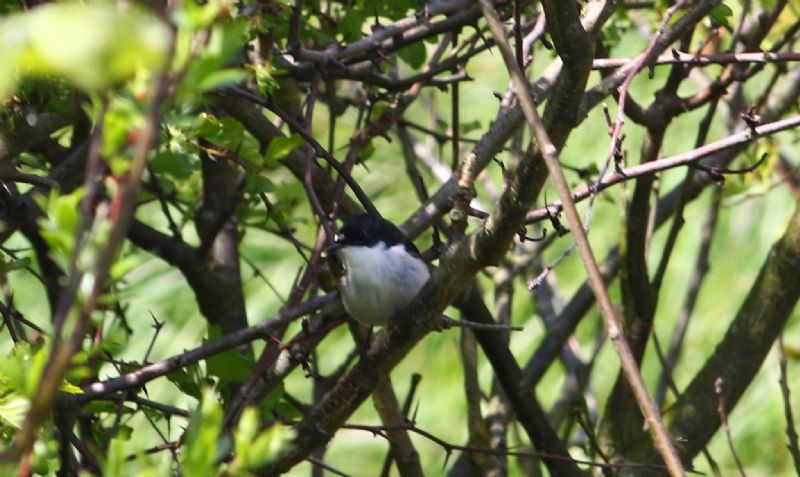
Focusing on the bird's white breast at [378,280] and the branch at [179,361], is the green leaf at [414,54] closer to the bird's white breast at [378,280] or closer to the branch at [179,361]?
the bird's white breast at [378,280]

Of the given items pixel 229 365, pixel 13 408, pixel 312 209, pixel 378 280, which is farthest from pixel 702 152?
pixel 312 209

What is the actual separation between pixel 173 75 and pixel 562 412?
3.38 meters

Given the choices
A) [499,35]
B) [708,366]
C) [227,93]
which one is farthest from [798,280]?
[499,35]

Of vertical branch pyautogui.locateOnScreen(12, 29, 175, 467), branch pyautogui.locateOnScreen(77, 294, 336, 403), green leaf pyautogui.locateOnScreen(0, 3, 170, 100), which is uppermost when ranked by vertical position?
branch pyautogui.locateOnScreen(77, 294, 336, 403)

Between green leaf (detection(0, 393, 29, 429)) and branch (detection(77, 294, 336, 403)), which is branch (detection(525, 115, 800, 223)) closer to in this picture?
branch (detection(77, 294, 336, 403))

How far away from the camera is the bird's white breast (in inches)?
117

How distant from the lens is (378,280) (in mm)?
2998

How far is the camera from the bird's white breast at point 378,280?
117 inches

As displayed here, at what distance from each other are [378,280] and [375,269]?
7 cm

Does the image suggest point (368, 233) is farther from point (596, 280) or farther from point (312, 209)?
point (596, 280)

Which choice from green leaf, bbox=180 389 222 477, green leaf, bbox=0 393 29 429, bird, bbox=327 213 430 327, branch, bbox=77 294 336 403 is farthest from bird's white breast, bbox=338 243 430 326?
green leaf, bbox=180 389 222 477

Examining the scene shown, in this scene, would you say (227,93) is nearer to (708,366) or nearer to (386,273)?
(386,273)

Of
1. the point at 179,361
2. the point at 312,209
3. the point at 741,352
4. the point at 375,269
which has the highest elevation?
the point at 312,209

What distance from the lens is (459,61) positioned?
11.8ft
